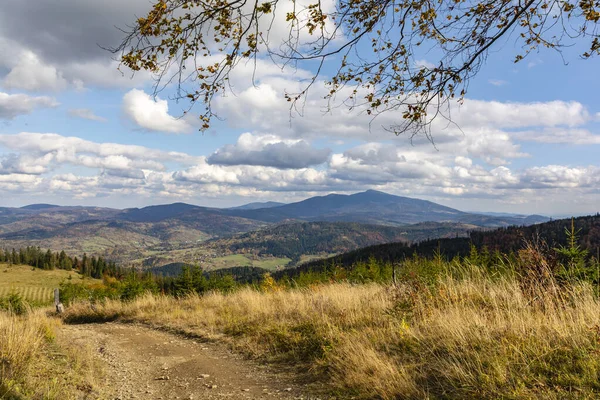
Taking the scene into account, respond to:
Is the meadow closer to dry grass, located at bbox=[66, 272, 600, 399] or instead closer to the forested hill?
dry grass, located at bbox=[66, 272, 600, 399]

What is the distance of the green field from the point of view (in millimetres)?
101750

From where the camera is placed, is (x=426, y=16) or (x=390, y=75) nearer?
(x=426, y=16)

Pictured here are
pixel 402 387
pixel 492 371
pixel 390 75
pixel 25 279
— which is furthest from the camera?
pixel 25 279

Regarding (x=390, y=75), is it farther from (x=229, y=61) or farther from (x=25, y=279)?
(x=25, y=279)

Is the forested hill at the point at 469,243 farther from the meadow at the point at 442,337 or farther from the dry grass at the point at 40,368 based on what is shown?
the dry grass at the point at 40,368

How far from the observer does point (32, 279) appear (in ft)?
375

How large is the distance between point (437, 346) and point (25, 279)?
141 m

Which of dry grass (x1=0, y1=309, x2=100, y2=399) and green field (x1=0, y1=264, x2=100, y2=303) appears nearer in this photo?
dry grass (x1=0, y1=309, x2=100, y2=399)

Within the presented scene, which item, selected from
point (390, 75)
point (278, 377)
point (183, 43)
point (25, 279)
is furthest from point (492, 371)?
point (25, 279)

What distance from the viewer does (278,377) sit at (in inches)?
239

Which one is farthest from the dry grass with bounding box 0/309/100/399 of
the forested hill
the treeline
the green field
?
the treeline

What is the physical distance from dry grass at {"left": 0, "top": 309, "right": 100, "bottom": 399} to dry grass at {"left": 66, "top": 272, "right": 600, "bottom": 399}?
10.0 feet

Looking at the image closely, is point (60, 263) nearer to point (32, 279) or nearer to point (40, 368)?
point (32, 279)

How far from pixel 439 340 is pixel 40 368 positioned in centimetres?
611
